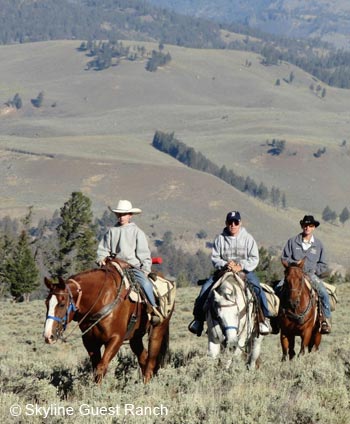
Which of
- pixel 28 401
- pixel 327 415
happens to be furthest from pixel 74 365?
pixel 327 415

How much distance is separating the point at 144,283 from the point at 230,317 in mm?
1463

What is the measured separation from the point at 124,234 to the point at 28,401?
3726mm

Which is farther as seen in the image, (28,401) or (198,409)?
(28,401)

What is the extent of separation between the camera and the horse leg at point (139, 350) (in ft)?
47.9

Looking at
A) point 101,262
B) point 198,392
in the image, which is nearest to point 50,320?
point 198,392

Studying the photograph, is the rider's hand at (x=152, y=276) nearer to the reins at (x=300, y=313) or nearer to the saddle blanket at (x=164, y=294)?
the saddle blanket at (x=164, y=294)

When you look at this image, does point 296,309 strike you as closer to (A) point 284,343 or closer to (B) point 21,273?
(A) point 284,343

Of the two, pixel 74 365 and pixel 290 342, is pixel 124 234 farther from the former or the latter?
pixel 290 342

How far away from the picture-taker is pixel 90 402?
35.6ft

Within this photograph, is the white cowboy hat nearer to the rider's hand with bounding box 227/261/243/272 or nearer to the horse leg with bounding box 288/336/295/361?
the rider's hand with bounding box 227/261/243/272

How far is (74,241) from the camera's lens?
72.1m

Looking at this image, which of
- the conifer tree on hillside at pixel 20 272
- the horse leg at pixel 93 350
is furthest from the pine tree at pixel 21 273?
the horse leg at pixel 93 350

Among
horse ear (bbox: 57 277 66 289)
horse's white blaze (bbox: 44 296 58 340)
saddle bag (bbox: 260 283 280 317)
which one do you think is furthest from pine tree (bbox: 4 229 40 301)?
horse's white blaze (bbox: 44 296 58 340)

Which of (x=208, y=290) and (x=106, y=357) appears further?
(x=208, y=290)
